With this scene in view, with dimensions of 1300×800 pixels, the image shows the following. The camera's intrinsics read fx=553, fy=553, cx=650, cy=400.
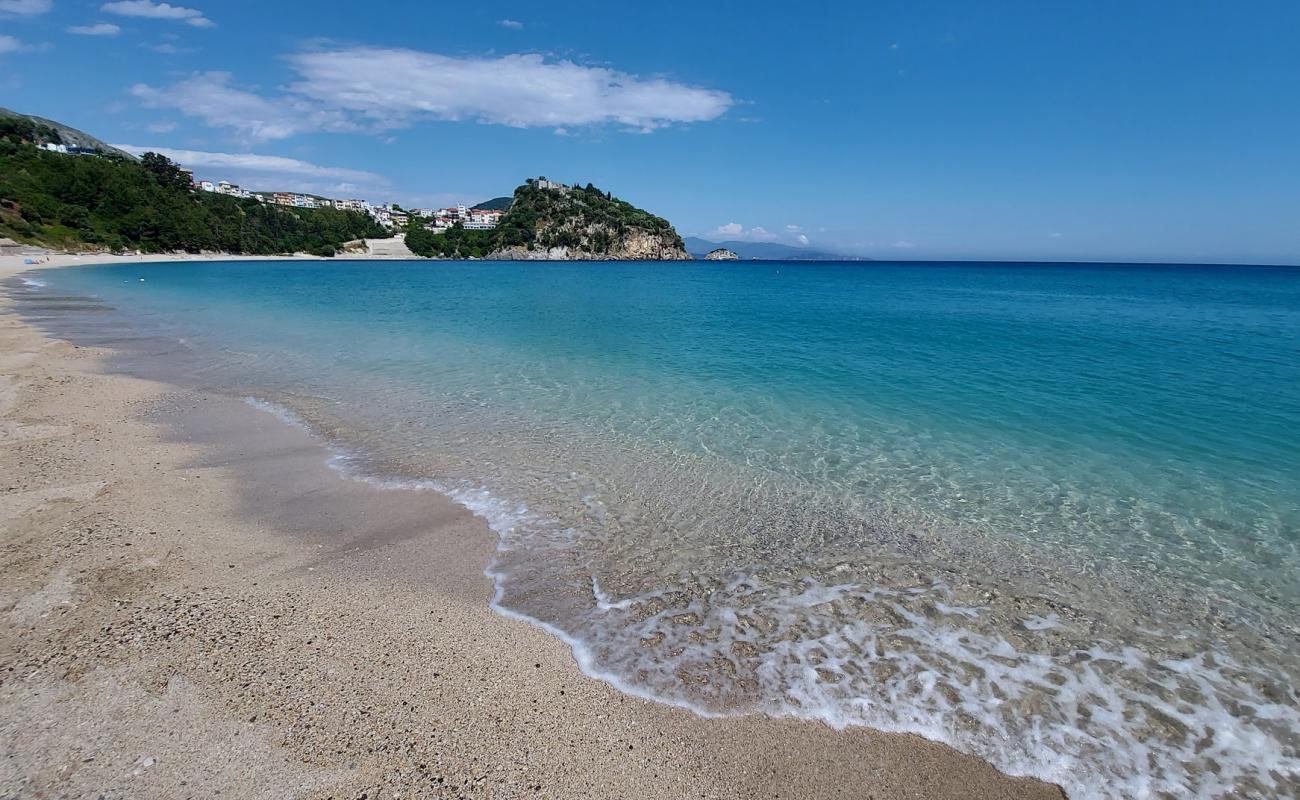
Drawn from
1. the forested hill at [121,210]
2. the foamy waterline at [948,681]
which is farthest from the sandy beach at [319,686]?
the forested hill at [121,210]

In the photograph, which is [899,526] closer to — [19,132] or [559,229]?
[559,229]

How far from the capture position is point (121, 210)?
102m

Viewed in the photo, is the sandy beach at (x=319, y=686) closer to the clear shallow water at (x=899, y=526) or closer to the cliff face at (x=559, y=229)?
the clear shallow water at (x=899, y=526)

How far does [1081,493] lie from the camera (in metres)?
8.94

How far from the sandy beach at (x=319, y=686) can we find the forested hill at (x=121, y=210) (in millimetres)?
107838

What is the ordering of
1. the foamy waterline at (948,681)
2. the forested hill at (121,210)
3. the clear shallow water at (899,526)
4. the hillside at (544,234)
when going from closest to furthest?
1. the foamy waterline at (948,681)
2. the clear shallow water at (899,526)
3. the forested hill at (121,210)
4. the hillside at (544,234)

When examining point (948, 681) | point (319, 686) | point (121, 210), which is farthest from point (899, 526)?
point (121, 210)

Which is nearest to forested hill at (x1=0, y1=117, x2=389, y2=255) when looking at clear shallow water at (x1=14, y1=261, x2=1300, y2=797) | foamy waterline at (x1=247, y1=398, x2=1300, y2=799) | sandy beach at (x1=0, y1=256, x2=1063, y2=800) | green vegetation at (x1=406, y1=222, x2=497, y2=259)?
green vegetation at (x1=406, y1=222, x2=497, y2=259)

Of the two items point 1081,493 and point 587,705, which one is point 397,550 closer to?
point 587,705

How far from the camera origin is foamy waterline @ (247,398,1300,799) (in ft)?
13.7

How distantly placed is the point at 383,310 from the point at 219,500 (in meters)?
30.1

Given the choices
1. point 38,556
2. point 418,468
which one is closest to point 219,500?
point 38,556

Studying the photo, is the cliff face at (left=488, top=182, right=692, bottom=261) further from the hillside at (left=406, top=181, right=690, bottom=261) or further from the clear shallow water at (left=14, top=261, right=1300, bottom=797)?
the clear shallow water at (left=14, top=261, right=1300, bottom=797)

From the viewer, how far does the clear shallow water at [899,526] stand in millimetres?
4645
